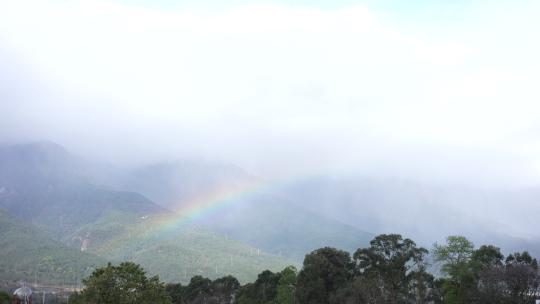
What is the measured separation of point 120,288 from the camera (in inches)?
2114

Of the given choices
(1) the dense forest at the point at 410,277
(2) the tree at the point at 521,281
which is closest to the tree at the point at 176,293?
(1) the dense forest at the point at 410,277

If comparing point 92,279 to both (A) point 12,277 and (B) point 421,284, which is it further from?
(A) point 12,277

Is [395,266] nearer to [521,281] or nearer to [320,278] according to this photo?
[320,278]

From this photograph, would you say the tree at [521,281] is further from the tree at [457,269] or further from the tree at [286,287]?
the tree at [286,287]

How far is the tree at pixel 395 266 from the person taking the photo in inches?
3184

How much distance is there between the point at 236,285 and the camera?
116 meters

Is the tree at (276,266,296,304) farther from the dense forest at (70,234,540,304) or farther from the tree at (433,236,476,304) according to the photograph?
the tree at (433,236,476,304)

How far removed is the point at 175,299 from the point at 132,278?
6664cm

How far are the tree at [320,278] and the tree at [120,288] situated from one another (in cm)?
3175

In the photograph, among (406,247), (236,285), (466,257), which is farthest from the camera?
(236,285)

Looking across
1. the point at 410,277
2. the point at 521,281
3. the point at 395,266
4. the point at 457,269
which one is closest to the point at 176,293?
the point at 395,266

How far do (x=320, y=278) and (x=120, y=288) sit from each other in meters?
37.6

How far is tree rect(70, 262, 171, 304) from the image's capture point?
172 feet

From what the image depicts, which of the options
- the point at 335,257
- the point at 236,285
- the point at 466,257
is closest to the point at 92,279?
the point at 335,257
